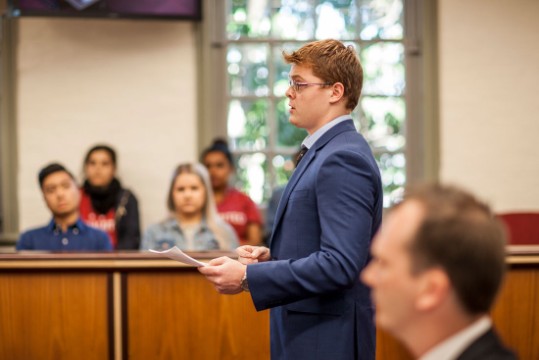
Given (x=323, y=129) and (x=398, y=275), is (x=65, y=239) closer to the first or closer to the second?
(x=323, y=129)

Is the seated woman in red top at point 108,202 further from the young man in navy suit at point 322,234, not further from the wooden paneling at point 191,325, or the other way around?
the young man in navy suit at point 322,234

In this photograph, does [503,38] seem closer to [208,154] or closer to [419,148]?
[419,148]

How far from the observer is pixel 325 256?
7.65 ft

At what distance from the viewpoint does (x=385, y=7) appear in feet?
22.4

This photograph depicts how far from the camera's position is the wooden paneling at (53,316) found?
3887 mm

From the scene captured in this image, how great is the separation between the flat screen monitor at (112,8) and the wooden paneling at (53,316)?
248 cm

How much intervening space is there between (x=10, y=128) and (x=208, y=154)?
153 cm

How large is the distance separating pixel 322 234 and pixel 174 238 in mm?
2408

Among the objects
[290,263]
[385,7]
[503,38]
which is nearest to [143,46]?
[385,7]

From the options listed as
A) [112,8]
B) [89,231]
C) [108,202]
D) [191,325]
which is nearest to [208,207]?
[89,231]

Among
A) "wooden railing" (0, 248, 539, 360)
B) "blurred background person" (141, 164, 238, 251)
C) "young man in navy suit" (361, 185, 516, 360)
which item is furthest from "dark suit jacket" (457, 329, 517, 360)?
"blurred background person" (141, 164, 238, 251)

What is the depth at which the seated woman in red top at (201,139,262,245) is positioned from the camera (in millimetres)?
5848

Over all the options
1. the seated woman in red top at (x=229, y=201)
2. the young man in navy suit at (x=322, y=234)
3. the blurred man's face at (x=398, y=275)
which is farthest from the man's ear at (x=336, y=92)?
the seated woman in red top at (x=229, y=201)

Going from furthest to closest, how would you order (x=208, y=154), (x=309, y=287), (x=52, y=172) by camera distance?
(x=208, y=154) → (x=52, y=172) → (x=309, y=287)
